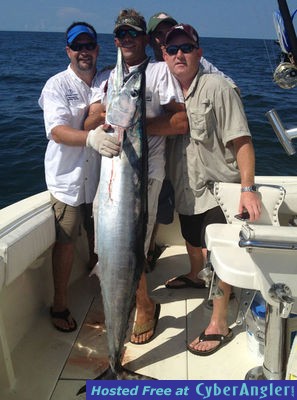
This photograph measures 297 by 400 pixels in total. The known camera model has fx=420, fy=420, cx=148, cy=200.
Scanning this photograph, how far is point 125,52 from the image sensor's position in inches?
98.9

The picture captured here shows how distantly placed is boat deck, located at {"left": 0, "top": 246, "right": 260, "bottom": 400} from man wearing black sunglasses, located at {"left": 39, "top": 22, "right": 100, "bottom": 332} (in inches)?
6.2

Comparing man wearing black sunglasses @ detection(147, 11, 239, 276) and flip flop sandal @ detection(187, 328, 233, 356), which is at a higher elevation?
man wearing black sunglasses @ detection(147, 11, 239, 276)

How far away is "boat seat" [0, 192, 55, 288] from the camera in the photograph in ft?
7.49

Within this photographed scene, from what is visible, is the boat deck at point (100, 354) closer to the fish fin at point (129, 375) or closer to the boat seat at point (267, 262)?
the fish fin at point (129, 375)

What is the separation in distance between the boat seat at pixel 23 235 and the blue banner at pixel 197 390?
99 centimetres

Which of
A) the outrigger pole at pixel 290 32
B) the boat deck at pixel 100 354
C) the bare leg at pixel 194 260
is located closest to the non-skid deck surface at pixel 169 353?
the boat deck at pixel 100 354

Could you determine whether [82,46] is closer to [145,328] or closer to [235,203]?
[235,203]

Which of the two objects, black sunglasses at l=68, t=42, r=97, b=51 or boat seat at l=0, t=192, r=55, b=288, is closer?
boat seat at l=0, t=192, r=55, b=288

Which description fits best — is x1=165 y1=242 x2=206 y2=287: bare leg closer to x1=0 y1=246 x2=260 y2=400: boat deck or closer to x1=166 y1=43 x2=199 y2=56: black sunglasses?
x1=0 y1=246 x2=260 y2=400: boat deck

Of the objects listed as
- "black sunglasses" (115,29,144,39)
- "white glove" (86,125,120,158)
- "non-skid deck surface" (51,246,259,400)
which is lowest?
"non-skid deck surface" (51,246,259,400)

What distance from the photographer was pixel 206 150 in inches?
106

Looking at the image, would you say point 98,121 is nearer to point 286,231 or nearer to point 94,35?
point 94,35

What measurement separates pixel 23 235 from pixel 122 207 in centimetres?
67

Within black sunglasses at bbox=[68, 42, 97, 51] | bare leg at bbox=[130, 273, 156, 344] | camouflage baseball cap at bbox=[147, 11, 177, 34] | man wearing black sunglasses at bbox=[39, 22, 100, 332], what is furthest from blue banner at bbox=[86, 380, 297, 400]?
camouflage baseball cap at bbox=[147, 11, 177, 34]
